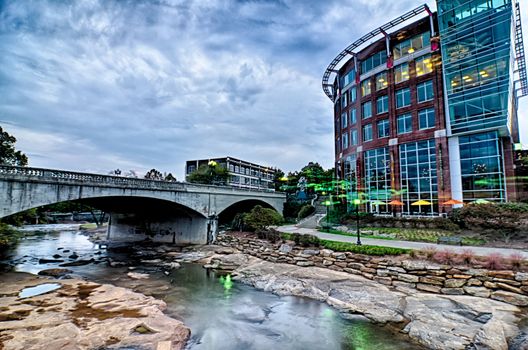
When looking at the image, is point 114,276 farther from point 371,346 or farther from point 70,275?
point 371,346

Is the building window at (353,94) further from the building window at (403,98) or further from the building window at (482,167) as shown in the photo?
the building window at (482,167)

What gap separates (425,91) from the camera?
1185 inches

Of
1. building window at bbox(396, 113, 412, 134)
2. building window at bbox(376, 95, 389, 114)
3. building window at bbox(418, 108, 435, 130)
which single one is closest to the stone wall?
building window at bbox(418, 108, 435, 130)

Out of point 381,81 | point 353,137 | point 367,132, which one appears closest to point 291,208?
point 353,137

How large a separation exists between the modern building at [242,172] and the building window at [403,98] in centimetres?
4535

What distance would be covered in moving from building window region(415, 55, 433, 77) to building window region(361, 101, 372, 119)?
255 inches

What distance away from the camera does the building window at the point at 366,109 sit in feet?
116

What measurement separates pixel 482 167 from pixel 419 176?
5.54 m

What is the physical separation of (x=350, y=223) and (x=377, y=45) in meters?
23.6

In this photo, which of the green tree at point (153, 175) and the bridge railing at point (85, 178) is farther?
the green tree at point (153, 175)

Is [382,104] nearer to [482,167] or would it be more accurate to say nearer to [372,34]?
[372,34]

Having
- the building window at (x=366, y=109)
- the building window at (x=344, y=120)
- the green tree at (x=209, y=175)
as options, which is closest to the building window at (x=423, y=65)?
the building window at (x=366, y=109)

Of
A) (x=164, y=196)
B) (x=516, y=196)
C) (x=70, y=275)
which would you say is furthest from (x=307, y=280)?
(x=516, y=196)

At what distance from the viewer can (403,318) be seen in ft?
36.0
